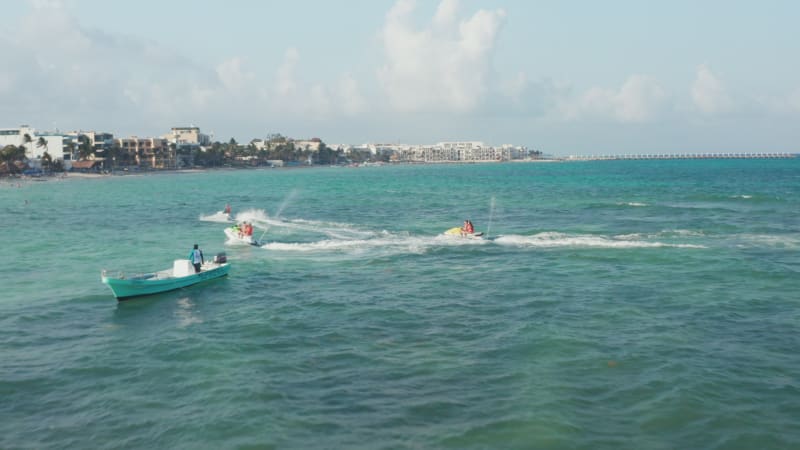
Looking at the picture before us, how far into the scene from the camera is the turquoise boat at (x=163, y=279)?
1058 inches

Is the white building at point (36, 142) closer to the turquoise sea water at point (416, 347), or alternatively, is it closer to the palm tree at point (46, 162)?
the palm tree at point (46, 162)

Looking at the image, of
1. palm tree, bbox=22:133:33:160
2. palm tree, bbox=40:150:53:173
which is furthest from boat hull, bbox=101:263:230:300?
palm tree, bbox=22:133:33:160

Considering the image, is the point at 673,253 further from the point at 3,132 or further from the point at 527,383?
the point at 3,132

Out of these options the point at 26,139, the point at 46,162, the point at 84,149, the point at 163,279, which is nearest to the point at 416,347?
the point at 163,279

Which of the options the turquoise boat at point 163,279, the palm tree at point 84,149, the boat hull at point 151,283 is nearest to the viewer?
the boat hull at point 151,283

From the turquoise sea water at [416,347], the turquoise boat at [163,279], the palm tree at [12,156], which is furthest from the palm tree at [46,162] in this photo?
the turquoise boat at [163,279]

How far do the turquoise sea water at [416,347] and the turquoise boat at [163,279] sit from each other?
2.15ft

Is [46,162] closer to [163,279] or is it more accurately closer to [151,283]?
[163,279]

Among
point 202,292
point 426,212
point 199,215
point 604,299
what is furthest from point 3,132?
point 604,299

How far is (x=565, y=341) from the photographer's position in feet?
67.9

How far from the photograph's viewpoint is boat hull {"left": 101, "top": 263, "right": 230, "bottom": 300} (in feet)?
87.8

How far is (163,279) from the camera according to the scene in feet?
94.1

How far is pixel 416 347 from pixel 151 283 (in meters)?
13.5

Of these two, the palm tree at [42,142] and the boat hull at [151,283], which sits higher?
the palm tree at [42,142]
